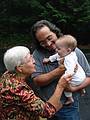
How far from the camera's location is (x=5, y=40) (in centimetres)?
1422

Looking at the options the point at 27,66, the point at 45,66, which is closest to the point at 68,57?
the point at 45,66

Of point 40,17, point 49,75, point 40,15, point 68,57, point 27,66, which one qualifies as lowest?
point 40,17

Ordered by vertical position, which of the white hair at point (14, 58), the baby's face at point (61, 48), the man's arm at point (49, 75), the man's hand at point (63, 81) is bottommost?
the man's arm at point (49, 75)

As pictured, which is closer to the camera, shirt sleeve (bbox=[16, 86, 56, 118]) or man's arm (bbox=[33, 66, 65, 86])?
shirt sleeve (bbox=[16, 86, 56, 118])

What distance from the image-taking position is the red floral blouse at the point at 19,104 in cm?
303

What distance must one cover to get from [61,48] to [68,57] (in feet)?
0.33

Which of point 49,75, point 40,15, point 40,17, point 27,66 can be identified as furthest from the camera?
point 40,17

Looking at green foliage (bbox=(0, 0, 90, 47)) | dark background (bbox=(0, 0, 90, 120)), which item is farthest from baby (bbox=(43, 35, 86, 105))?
green foliage (bbox=(0, 0, 90, 47))

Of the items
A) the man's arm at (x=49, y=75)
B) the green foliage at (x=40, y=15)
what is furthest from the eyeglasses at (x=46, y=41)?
the green foliage at (x=40, y=15)

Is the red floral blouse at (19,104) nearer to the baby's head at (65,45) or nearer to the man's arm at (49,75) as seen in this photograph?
the man's arm at (49,75)

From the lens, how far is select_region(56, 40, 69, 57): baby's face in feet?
11.4

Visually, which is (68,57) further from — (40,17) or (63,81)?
(40,17)

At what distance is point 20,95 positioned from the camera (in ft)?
9.94

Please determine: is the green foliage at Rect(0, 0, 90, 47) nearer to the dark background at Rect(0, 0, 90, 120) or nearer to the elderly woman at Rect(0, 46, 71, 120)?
the dark background at Rect(0, 0, 90, 120)
